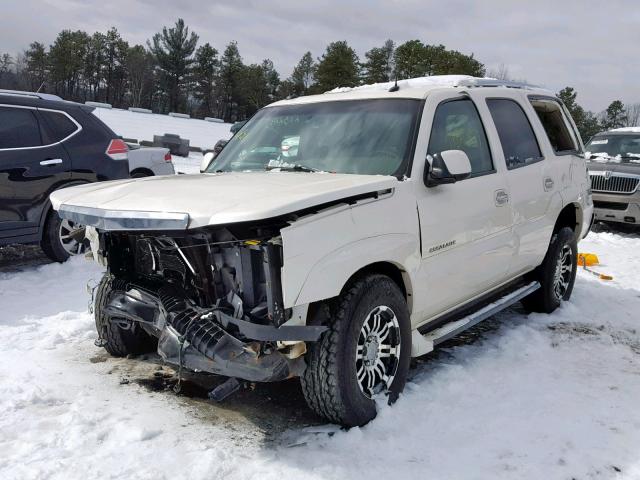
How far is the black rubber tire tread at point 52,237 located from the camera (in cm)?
675

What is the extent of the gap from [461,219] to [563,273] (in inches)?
101

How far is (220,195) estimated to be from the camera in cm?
319

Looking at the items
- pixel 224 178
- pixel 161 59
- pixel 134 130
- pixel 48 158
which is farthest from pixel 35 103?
pixel 161 59

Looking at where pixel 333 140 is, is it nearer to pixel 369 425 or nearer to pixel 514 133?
pixel 514 133

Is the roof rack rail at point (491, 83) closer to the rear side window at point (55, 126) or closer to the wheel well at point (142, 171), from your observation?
the rear side window at point (55, 126)

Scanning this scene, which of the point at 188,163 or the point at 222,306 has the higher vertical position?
the point at 222,306

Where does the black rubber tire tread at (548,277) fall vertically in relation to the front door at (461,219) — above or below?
below

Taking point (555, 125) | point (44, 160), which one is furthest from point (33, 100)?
point (555, 125)

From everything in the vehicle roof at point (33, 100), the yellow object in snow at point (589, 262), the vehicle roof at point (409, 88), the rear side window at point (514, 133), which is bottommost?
the yellow object in snow at point (589, 262)

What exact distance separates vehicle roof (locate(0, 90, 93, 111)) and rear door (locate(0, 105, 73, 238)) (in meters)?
0.07

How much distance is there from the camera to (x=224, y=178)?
3.91 m

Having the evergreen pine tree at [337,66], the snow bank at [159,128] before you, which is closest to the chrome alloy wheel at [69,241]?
the snow bank at [159,128]

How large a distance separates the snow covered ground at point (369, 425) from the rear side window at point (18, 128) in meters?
2.32

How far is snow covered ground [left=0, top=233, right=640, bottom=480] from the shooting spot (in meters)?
3.04
